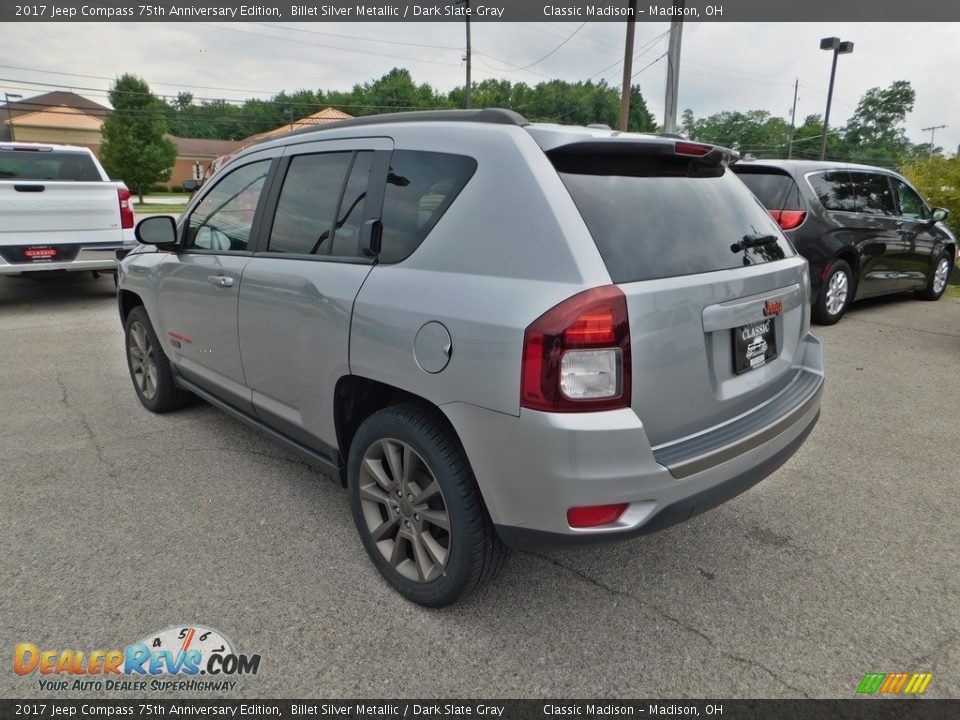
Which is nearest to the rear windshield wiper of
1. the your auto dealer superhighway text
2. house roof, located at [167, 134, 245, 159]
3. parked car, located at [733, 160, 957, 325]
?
the your auto dealer superhighway text

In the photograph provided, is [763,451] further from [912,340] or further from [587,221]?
[912,340]

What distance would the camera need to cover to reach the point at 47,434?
423 centimetres

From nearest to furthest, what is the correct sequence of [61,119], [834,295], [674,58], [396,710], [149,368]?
[396,710], [149,368], [834,295], [674,58], [61,119]

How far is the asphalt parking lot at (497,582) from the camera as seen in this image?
2.18m

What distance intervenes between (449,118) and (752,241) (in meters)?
1.33

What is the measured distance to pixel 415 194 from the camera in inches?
95.9

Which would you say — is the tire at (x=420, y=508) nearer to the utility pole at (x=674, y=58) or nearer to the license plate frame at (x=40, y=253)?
the license plate frame at (x=40, y=253)

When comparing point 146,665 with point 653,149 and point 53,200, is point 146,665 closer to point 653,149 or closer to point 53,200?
point 653,149

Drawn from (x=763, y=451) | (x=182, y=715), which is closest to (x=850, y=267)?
(x=763, y=451)

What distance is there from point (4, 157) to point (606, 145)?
30.2ft

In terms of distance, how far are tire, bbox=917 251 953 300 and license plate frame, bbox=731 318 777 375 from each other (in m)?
8.35

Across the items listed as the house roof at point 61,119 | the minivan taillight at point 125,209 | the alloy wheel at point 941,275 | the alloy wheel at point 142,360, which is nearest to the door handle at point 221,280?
the alloy wheel at point 142,360

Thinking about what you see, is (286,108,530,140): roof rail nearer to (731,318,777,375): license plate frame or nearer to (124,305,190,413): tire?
(731,318,777,375): license plate frame

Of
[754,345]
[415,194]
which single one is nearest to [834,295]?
[754,345]
